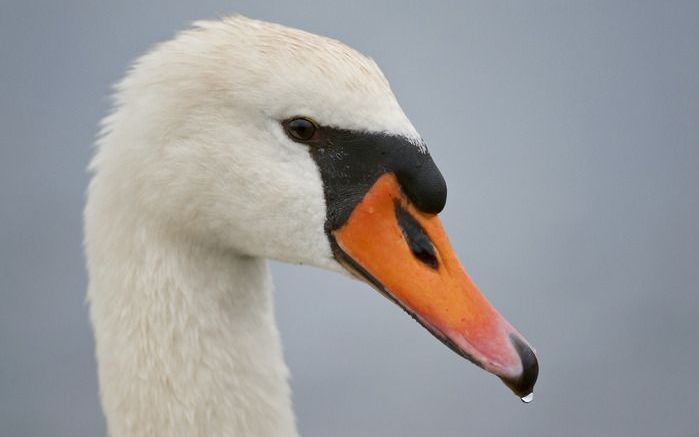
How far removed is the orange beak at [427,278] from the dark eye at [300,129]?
0.72 feet

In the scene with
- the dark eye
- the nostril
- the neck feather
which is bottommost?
the neck feather

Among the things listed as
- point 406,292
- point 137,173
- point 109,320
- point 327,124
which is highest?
point 327,124

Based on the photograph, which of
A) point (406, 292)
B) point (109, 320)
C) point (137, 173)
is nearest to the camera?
point (406, 292)

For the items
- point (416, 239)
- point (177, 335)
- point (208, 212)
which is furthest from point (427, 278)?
point (177, 335)

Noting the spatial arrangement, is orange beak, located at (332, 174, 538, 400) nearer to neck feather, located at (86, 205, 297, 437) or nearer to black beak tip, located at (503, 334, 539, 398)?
black beak tip, located at (503, 334, 539, 398)

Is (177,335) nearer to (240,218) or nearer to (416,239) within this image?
(240,218)

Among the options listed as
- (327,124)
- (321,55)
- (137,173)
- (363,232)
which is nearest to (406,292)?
(363,232)

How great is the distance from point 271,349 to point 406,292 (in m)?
0.66

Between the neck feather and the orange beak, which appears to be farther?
the neck feather

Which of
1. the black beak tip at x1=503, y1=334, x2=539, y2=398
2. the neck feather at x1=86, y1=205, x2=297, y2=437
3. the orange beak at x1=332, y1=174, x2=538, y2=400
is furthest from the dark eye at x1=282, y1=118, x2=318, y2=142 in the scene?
the black beak tip at x1=503, y1=334, x2=539, y2=398

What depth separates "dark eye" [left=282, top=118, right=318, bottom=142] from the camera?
2.62 meters

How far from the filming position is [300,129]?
2.64 m

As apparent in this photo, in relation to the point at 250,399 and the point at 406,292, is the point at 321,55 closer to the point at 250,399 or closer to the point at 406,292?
the point at 406,292

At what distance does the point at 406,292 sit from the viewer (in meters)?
2.57
